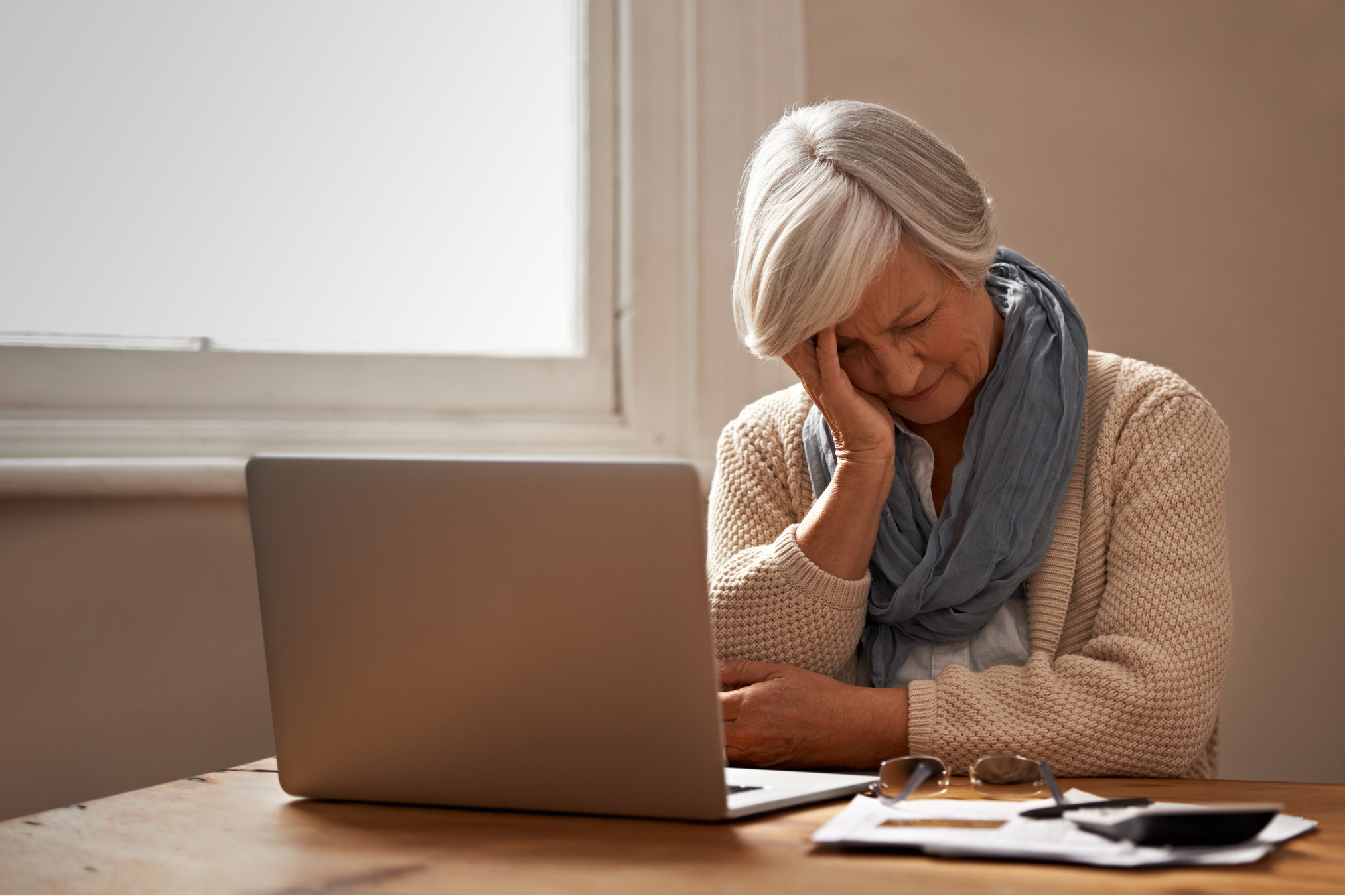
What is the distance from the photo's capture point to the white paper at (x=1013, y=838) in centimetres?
64

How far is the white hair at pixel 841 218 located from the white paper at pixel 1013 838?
22.6 inches

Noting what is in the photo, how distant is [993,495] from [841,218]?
1.16ft

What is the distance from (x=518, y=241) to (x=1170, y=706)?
137 centimetres

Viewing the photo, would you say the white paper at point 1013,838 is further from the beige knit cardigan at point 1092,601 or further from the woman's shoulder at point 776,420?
the woman's shoulder at point 776,420

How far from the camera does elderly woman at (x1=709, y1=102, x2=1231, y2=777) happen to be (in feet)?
3.49

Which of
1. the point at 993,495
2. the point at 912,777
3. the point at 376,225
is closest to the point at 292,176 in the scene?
the point at 376,225

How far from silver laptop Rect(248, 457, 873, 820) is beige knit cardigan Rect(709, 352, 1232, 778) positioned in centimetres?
30

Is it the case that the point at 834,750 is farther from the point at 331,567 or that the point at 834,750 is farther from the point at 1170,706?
the point at 331,567

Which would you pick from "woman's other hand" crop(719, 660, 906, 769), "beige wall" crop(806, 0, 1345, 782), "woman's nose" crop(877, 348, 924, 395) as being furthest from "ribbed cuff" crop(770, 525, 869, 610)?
"beige wall" crop(806, 0, 1345, 782)

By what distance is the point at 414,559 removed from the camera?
30.1 inches

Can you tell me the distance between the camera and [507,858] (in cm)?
69

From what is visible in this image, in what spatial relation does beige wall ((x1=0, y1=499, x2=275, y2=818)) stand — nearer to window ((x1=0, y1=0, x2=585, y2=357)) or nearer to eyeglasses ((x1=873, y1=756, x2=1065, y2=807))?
window ((x1=0, y1=0, x2=585, y2=357))

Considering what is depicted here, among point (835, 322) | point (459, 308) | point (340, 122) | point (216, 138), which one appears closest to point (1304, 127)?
point (835, 322)

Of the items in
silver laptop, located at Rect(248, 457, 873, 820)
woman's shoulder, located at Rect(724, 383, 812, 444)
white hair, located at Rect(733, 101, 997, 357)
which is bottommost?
silver laptop, located at Rect(248, 457, 873, 820)
